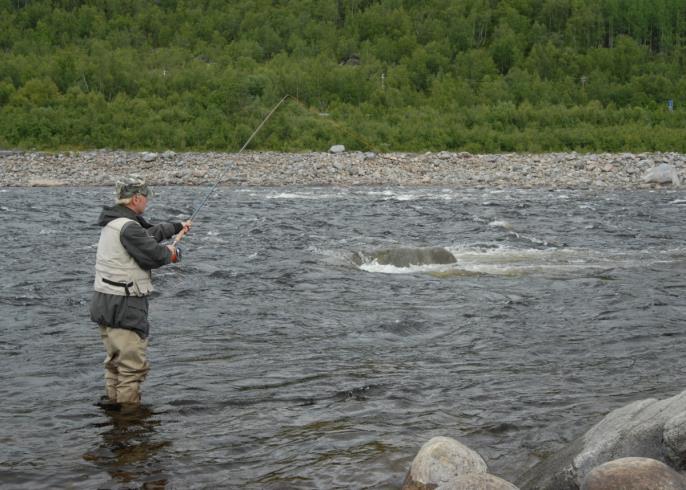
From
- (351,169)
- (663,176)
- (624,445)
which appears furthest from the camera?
(351,169)

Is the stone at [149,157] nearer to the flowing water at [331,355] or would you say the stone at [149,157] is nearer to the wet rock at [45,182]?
the wet rock at [45,182]

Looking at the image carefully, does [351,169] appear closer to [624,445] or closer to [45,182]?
[45,182]

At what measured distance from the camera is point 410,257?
15125 millimetres

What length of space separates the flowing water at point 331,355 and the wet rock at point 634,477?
193cm

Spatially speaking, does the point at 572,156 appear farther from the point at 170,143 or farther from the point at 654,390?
the point at 654,390

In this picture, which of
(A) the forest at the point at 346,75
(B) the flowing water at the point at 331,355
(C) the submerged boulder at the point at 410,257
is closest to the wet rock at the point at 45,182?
(A) the forest at the point at 346,75

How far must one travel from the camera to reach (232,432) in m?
6.91

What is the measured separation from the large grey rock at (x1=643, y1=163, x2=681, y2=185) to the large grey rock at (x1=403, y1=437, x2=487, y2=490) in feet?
95.9

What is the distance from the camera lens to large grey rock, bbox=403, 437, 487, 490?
5434 millimetres

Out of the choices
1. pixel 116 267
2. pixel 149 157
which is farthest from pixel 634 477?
pixel 149 157

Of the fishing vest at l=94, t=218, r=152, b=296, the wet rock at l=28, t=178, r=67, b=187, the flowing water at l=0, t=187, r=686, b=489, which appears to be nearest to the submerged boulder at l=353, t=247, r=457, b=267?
the flowing water at l=0, t=187, r=686, b=489

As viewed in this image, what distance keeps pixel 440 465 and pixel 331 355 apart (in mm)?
3808

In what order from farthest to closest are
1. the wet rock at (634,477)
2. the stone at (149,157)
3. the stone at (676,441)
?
the stone at (149,157)
the stone at (676,441)
the wet rock at (634,477)

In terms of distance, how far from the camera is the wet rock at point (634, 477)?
4.12 metres
